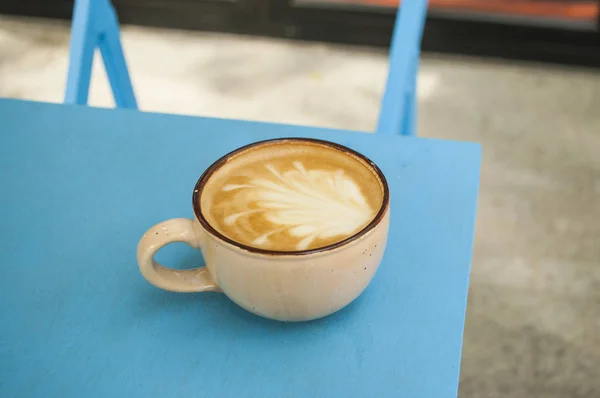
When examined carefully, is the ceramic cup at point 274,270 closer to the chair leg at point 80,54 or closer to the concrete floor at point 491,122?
the chair leg at point 80,54

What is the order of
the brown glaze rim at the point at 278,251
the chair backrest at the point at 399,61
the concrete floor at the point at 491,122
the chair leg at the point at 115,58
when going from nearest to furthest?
1. the brown glaze rim at the point at 278,251
2. the chair backrest at the point at 399,61
3. the chair leg at the point at 115,58
4. the concrete floor at the point at 491,122

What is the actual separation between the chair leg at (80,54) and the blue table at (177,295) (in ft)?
0.93

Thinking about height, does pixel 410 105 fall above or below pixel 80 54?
below

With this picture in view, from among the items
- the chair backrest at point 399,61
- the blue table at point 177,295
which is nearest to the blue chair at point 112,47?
the chair backrest at point 399,61

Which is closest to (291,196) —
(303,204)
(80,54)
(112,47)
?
(303,204)

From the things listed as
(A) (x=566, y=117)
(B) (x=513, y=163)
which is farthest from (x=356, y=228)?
(A) (x=566, y=117)

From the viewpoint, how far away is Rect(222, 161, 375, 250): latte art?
0.45 m

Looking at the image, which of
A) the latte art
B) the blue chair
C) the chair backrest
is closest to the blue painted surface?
the blue chair

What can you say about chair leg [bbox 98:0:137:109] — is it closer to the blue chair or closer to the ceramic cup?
the blue chair

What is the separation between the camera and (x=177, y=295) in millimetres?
493

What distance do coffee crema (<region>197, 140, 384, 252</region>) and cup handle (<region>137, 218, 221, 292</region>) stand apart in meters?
0.02

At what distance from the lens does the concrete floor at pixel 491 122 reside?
46.1 inches

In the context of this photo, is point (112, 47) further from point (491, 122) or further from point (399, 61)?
point (491, 122)

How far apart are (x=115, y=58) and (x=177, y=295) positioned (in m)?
0.71
